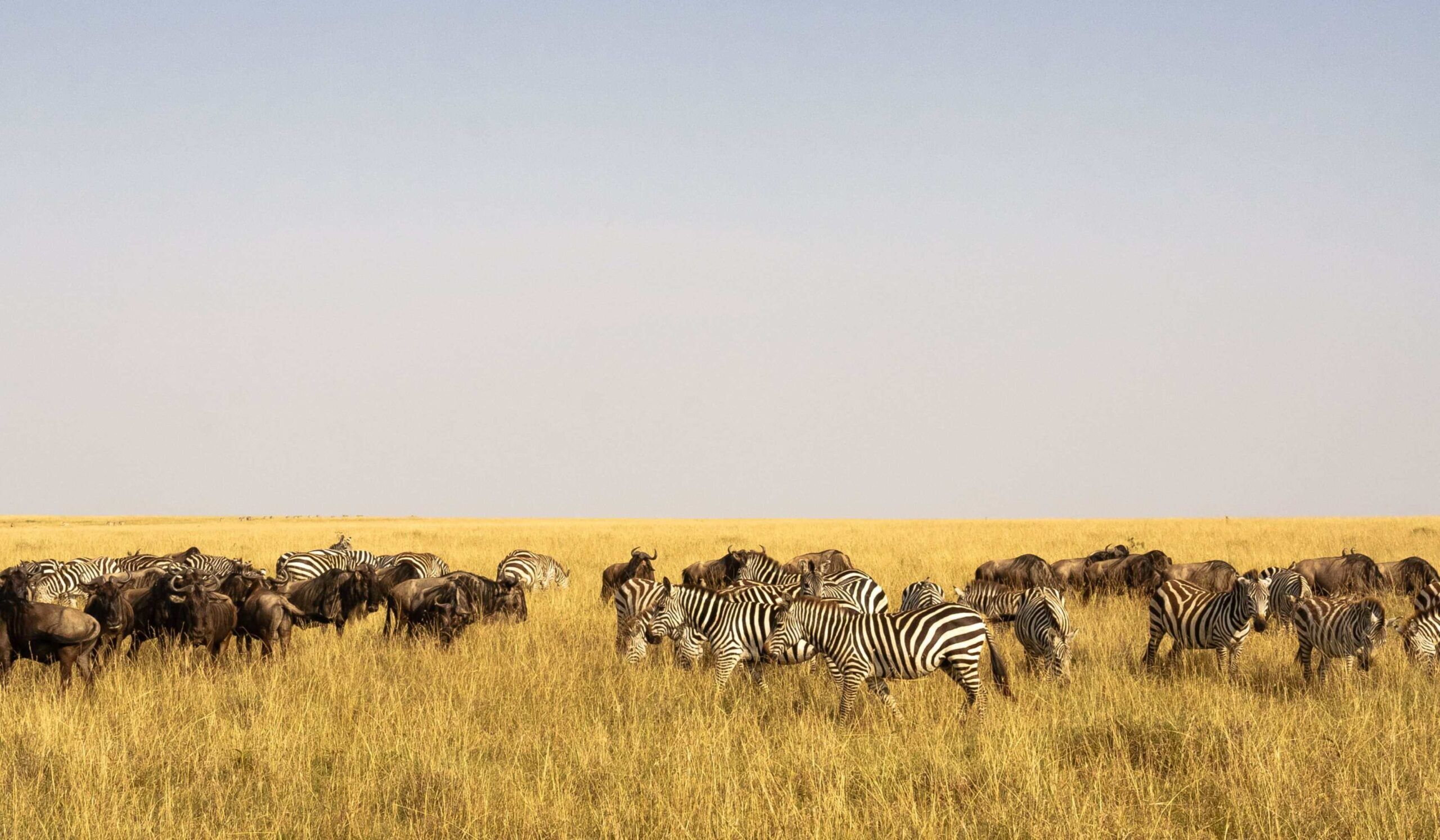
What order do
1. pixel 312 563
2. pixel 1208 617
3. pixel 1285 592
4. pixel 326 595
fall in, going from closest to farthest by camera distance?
pixel 1208 617 < pixel 326 595 < pixel 1285 592 < pixel 312 563

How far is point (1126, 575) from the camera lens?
22953mm

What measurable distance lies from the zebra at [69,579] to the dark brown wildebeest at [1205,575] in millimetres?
21092

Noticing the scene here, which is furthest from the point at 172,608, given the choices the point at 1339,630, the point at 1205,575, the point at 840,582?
the point at 1205,575

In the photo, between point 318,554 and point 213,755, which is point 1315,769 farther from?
point 318,554

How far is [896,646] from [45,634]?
9.21m

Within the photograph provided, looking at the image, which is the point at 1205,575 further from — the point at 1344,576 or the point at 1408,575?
the point at 1408,575

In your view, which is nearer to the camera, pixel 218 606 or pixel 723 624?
pixel 723 624

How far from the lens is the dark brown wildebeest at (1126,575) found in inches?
885

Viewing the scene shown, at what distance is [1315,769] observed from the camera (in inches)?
355

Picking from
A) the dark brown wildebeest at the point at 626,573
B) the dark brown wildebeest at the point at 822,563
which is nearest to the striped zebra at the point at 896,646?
the dark brown wildebeest at the point at 822,563

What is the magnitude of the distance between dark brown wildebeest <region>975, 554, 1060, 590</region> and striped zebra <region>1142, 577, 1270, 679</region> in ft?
27.8

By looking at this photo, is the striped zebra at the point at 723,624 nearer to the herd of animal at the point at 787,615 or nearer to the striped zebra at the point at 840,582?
the herd of animal at the point at 787,615

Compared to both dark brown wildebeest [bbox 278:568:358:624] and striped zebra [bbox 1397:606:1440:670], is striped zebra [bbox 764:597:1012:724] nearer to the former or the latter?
striped zebra [bbox 1397:606:1440:670]

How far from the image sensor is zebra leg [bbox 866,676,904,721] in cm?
1117
